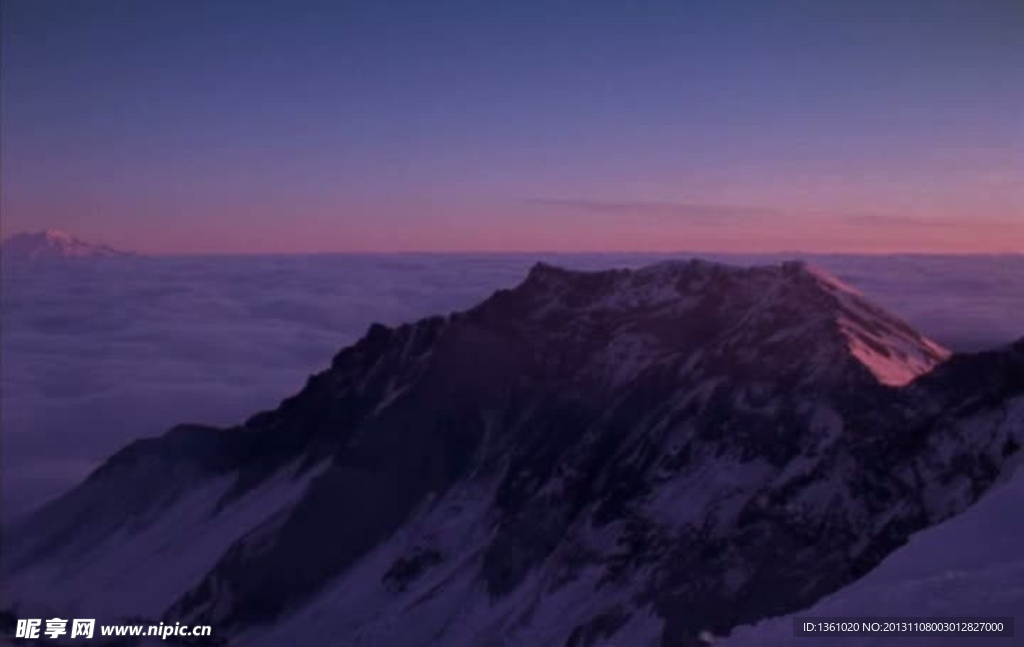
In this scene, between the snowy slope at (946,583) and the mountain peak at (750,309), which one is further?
the mountain peak at (750,309)

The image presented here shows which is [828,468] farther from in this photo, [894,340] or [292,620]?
→ [292,620]

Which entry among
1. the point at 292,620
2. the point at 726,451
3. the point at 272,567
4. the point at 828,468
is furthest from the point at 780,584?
the point at 272,567

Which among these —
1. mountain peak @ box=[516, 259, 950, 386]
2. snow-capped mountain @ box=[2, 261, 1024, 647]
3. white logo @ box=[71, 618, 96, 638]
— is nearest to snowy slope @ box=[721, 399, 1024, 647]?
snow-capped mountain @ box=[2, 261, 1024, 647]

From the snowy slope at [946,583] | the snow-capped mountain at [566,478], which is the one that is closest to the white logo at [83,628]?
the snow-capped mountain at [566,478]

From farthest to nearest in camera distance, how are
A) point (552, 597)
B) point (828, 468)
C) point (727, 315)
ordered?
point (727, 315)
point (552, 597)
point (828, 468)

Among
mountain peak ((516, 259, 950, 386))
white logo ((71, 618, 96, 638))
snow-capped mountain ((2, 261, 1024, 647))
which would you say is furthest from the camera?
white logo ((71, 618, 96, 638))

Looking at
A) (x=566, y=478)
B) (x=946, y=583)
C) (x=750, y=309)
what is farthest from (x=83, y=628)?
(x=946, y=583)

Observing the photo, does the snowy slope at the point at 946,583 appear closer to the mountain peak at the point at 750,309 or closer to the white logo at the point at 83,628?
the mountain peak at the point at 750,309

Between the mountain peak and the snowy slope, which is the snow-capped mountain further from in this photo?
the snowy slope
